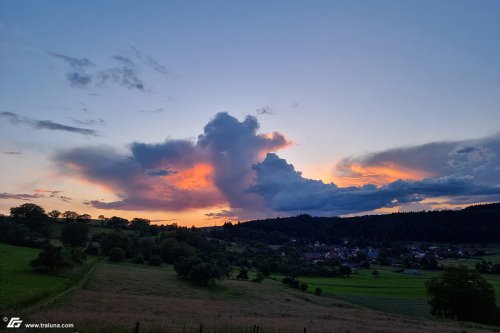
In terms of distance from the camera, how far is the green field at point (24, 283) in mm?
40188

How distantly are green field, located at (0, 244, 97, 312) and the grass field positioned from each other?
3.41 m

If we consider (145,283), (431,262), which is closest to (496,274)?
(431,262)

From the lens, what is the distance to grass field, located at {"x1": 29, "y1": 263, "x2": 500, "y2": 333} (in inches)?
1174

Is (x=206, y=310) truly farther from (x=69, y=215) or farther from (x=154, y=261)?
(x=69, y=215)

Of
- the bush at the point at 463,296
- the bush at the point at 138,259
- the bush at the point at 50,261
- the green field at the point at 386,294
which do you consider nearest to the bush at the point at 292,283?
the green field at the point at 386,294

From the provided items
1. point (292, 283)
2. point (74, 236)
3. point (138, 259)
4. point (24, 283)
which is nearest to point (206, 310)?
point (24, 283)

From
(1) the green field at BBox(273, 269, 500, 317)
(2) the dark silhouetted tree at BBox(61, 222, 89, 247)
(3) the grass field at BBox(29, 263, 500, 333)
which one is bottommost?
(1) the green field at BBox(273, 269, 500, 317)

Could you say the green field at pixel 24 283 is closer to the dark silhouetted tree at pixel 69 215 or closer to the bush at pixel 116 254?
the bush at pixel 116 254

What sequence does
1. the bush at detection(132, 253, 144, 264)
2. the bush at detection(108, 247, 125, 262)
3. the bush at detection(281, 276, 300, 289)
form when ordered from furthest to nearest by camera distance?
the bush at detection(132, 253, 144, 264)
the bush at detection(108, 247, 125, 262)
the bush at detection(281, 276, 300, 289)

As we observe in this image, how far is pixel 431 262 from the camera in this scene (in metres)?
169

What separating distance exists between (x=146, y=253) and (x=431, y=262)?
120297 millimetres

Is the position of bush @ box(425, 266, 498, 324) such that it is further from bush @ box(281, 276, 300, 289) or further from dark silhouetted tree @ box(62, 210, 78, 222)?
dark silhouetted tree @ box(62, 210, 78, 222)

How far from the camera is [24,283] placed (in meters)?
52.6

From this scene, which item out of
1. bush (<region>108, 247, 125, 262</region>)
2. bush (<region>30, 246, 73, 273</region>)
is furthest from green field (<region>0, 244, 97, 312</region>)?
bush (<region>108, 247, 125, 262</region>)
